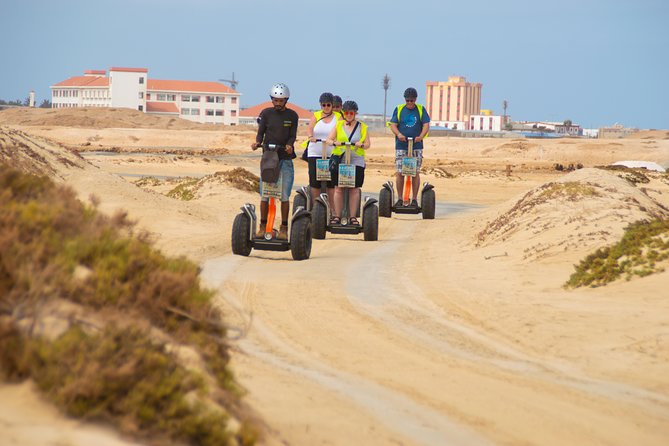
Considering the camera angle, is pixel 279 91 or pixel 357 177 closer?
pixel 279 91

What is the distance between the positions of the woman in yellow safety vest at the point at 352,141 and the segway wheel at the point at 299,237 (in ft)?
11.1

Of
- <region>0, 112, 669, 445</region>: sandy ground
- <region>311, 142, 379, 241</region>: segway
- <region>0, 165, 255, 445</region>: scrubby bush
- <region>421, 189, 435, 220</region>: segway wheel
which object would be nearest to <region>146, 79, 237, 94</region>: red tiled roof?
<region>421, 189, 435, 220</region>: segway wheel

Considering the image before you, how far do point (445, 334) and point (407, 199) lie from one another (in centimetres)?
1343

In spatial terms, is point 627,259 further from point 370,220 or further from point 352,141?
point 352,141

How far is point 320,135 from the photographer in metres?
19.0

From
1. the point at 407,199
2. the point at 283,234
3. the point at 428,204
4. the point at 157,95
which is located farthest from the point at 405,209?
the point at 157,95

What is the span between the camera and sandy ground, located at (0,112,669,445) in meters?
6.83

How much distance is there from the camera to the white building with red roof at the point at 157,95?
158250 mm

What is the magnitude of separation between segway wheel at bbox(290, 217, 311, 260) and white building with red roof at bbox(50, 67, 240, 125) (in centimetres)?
14381

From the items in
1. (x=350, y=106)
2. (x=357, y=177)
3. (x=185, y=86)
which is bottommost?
(x=357, y=177)

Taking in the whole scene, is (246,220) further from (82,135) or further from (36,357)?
(82,135)

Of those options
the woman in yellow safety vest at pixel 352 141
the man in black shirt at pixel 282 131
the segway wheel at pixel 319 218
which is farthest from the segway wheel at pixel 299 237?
the woman in yellow safety vest at pixel 352 141

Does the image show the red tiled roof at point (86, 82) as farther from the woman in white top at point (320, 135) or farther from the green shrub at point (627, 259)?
the green shrub at point (627, 259)

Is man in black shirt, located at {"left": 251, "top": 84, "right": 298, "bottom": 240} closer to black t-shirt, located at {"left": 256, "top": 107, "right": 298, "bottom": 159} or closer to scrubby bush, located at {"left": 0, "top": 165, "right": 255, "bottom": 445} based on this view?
black t-shirt, located at {"left": 256, "top": 107, "right": 298, "bottom": 159}
